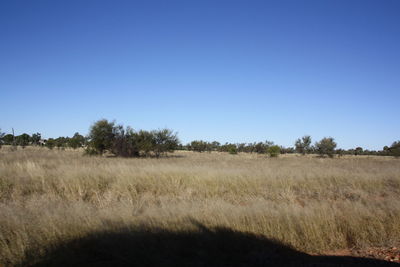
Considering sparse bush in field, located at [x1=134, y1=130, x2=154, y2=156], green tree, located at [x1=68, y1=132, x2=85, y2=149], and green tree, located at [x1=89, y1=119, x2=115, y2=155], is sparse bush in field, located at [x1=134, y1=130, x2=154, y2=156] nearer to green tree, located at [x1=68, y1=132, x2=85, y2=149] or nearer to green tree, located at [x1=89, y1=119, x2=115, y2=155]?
green tree, located at [x1=89, y1=119, x2=115, y2=155]

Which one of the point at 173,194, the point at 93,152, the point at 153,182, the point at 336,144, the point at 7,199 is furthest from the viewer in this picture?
the point at 336,144

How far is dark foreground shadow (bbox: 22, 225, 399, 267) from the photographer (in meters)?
3.81

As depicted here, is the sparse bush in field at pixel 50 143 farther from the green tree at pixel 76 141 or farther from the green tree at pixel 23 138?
the green tree at pixel 23 138

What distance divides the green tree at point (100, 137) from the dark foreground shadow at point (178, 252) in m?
27.6

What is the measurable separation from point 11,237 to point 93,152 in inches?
1086

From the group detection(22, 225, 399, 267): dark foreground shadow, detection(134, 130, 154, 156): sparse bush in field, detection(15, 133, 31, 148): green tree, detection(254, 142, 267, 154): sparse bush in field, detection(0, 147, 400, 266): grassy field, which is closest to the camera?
detection(22, 225, 399, 267): dark foreground shadow

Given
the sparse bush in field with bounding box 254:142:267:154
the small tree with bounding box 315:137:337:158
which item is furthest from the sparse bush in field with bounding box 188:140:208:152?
the small tree with bounding box 315:137:337:158

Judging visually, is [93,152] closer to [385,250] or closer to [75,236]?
[75,236]

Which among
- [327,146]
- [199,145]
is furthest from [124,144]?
[199,145]

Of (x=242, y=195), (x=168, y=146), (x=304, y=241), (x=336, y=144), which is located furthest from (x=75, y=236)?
(x=336, y=144)

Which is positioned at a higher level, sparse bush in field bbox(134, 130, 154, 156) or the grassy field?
sparse bush in field bbox(134, 130, 154, 156)

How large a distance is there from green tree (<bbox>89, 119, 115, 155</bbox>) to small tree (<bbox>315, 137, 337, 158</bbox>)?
148ft

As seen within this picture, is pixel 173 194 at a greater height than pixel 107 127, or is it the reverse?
pixel 107 127

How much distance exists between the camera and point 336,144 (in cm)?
5453
